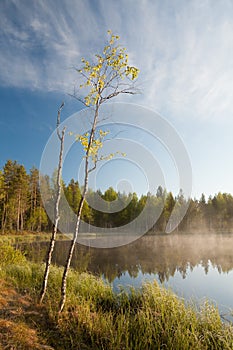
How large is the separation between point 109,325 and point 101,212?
2070 inches

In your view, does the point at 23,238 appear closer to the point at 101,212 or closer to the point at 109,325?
the point at 101,212

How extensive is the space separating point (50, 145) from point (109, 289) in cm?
574

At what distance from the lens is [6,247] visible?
12484mm

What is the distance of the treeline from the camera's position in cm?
3806

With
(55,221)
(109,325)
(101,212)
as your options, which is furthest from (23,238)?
(109,325)

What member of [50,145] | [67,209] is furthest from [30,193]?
[50,145]

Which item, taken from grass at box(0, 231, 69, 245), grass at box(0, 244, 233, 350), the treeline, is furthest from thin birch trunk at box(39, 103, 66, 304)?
the treeline

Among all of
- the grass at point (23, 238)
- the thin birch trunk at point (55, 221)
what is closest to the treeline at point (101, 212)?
the grass at point (23, 238)

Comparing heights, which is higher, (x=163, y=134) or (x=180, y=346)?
(x=163, y=134)

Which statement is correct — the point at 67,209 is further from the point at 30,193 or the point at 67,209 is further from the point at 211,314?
the point at 211,314

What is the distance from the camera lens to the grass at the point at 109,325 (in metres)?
4.51

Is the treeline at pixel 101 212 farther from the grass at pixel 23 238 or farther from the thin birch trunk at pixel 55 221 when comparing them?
the thin birch trunk at pixel 55 221

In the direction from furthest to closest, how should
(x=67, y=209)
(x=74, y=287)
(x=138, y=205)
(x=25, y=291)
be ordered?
1. (x=138, y=205)
2. (x=67, y=209)
3. (x=74, y=287)
4. (x=25, y=291)

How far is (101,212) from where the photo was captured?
188 ft
